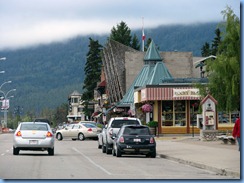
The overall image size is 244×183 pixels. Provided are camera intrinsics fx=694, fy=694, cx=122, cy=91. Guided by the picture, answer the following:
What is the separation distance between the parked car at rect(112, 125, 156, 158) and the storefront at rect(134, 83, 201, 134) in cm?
3250

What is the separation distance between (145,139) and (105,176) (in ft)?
36.2

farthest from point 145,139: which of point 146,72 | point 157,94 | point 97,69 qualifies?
point 97,69

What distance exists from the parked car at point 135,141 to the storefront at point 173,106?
3250cm

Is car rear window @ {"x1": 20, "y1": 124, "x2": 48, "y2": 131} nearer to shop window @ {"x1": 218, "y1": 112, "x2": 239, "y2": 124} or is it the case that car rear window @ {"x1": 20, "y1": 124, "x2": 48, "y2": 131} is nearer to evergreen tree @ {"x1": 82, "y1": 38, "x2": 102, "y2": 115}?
shop window @ {"x1": 218, "y1": 112, "x2": 239, "y2": 124}

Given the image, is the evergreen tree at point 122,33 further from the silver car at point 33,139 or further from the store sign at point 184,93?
the silver car at point 33,139

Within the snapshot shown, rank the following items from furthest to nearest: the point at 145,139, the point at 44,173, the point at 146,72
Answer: the point at 146,72 → the point at 145,139 → the point at 44,173

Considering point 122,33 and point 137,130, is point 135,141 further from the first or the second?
point 122,33

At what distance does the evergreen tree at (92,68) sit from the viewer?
123838 millimetres

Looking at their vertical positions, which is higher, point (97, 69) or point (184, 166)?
point (97, 69)

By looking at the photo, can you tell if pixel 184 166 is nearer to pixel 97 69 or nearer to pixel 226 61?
pixel 226 61

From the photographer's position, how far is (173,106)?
215ft

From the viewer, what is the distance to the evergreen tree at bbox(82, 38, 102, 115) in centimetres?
12384

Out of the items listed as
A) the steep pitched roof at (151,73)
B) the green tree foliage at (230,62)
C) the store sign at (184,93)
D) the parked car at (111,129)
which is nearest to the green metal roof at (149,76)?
the steep pitched roof at (151,73)

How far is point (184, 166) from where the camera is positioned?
26.2 meters
